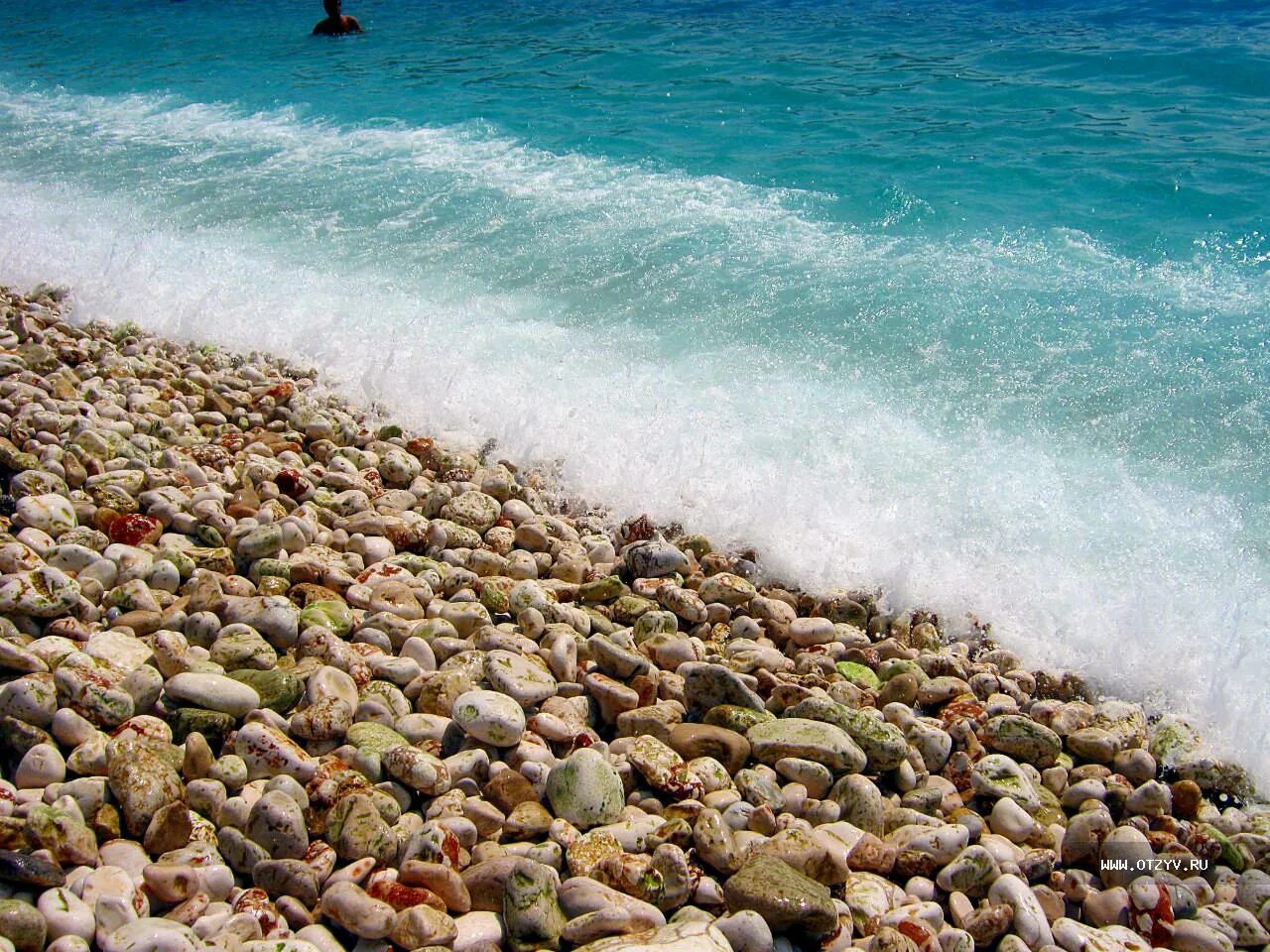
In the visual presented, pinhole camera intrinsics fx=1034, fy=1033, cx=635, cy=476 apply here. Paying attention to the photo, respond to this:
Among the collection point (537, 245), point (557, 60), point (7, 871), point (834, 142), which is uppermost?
point (557, 60)

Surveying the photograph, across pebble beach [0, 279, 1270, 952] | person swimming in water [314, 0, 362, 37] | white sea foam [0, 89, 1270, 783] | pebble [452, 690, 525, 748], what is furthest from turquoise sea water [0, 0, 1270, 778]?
person swimming in water [314, 0, 362, 37]

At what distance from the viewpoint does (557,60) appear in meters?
15.3

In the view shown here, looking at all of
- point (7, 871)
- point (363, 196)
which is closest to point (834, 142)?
point (363, 196)

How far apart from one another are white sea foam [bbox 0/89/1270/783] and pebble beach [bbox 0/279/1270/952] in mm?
423

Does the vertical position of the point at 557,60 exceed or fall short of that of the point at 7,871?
it exceeds it

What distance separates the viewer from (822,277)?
7.70 metres

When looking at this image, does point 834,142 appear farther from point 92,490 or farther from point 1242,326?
point 92,490

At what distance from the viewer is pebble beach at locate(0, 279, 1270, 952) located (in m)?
2.58

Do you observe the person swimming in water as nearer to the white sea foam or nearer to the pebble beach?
the white sea foam

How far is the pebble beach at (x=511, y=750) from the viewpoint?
102 inches

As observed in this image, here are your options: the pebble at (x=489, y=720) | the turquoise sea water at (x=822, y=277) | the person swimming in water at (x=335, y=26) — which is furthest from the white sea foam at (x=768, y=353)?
the person swimming in water at (x=335, y=26)

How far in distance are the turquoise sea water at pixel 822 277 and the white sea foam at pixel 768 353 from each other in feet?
0.09

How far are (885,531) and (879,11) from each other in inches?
558

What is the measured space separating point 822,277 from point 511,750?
539cm
